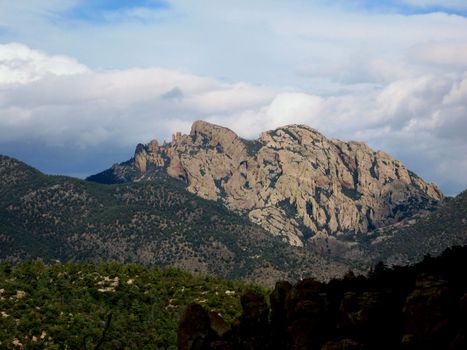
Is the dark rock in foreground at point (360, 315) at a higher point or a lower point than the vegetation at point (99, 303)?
higher

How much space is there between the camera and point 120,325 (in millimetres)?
114062

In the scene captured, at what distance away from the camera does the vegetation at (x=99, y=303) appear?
102875 mm

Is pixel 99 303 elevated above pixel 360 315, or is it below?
below

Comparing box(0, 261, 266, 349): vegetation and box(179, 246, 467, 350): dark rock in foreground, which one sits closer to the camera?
box(179, 246, 467, 350): dark rock in foreground

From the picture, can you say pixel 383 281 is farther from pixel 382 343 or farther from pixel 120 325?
pixel 120 325

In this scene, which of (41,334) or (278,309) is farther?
(41,334)

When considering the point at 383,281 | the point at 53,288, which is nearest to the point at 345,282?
the point at 383,281

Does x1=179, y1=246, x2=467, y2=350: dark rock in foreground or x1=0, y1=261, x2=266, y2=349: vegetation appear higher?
x1=179, y1=246, x2=467, y2=350: dark rock in foreground

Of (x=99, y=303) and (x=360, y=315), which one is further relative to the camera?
(x=99, y=303)

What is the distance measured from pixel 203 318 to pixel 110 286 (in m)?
66.2

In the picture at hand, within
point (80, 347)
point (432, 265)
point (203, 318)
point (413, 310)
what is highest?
point (432, 265)

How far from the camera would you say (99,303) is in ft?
413

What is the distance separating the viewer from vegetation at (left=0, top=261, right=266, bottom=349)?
103 m

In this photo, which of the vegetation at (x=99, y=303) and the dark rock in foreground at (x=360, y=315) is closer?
the dark rock in foreground at (x=360, y=315)
